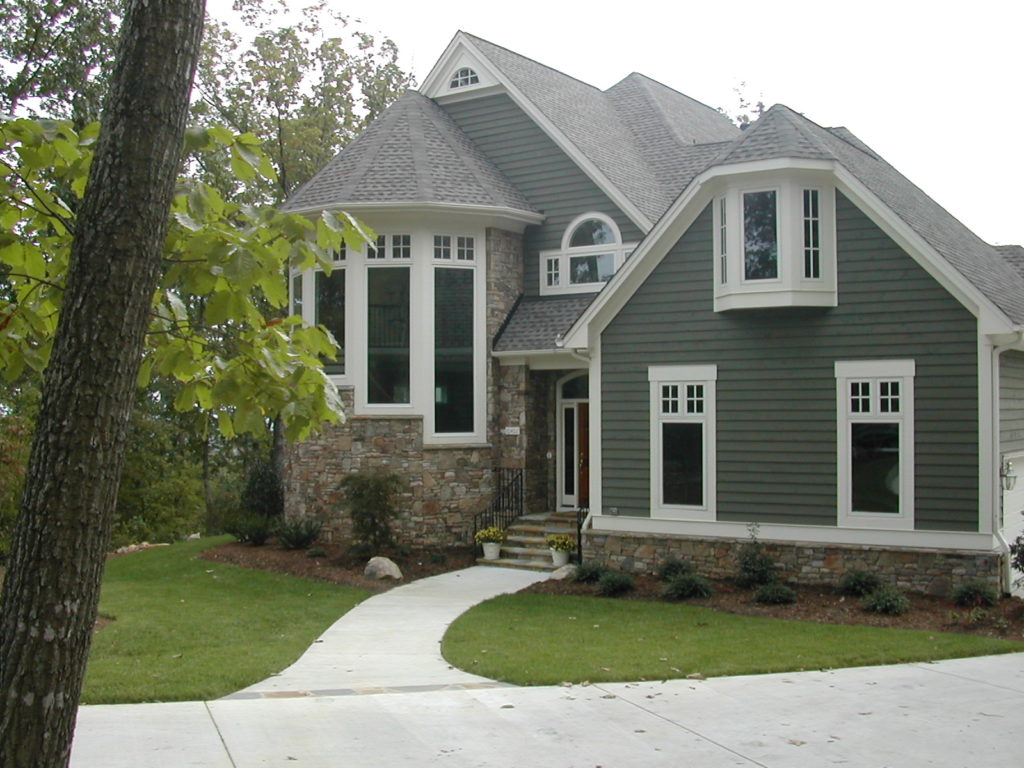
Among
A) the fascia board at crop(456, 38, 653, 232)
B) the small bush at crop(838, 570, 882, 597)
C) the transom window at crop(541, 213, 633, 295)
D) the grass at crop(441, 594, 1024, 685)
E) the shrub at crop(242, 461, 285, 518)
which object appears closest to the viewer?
the grass at crop(441, 594, 1024, 685)

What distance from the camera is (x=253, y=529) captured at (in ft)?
58.2

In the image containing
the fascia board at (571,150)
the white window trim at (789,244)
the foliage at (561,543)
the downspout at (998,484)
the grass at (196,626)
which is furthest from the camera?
the fascia board at (571,150)

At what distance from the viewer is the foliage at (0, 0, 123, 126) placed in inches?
755

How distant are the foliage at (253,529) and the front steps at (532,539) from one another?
400cm

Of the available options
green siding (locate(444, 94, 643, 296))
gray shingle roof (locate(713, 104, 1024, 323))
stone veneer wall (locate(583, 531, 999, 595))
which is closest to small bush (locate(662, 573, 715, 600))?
stone veneer wall (locate(583, 531, 999, 595))

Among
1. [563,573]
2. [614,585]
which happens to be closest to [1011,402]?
[614,585]

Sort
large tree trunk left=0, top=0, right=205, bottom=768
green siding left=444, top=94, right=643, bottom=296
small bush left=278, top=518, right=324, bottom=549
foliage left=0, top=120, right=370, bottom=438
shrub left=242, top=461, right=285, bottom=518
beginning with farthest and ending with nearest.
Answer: shrub left=242, top=461, right=285, bottom=518 < green siding left=444, top=94, right=643, bottom=296 < small bush left=278, top=518, right=324, bottom=549 < foliage left=0, top=120, right=370, bottom=438 < large tree trunk left=0, top=0, right=205, bottom=768

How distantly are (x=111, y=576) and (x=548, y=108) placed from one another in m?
11.1

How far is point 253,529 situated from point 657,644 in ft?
31.3

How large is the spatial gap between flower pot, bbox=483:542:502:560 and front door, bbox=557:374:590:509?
75.8 inches

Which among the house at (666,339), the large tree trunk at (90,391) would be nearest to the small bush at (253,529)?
the house at (666,339)

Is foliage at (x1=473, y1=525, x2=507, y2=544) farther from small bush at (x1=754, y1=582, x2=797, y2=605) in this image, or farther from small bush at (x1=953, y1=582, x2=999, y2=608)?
small bush at (x1=953, y1=582, x2=999, y2=608)

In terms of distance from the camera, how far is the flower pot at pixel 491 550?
1638 cm

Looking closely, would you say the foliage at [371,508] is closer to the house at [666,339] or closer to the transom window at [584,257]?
the house at [666,339]
